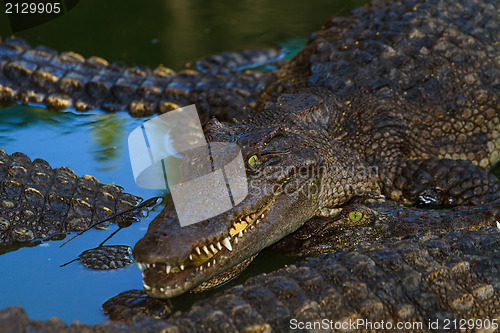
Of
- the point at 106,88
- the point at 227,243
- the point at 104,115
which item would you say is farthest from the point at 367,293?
the point at 106,88

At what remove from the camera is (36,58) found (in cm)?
572

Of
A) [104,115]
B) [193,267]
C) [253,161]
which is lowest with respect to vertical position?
[104,115]

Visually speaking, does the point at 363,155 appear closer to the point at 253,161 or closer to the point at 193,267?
the point at 253,161

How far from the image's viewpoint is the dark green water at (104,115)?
333 cm

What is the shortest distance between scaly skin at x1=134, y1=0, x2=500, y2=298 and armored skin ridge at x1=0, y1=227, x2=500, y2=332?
28.4 inches

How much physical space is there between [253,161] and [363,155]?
1.17m

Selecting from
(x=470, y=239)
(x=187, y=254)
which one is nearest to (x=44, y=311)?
(x=187, y=254)

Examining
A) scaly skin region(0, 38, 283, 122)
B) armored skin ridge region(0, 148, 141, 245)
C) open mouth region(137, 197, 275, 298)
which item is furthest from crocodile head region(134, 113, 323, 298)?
scaly skin region(0, 38, 283, 122)

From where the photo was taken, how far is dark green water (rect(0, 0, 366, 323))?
10.9ft

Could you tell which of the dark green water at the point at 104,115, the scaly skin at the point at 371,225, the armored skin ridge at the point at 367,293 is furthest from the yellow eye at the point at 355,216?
the armored skin ridge at the point at 367,293

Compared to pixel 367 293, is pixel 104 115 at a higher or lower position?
lower

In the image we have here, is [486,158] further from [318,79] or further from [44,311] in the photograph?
[44,311]

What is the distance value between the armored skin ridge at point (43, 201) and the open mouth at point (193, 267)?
2.91 feet

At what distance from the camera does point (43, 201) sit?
362cm
